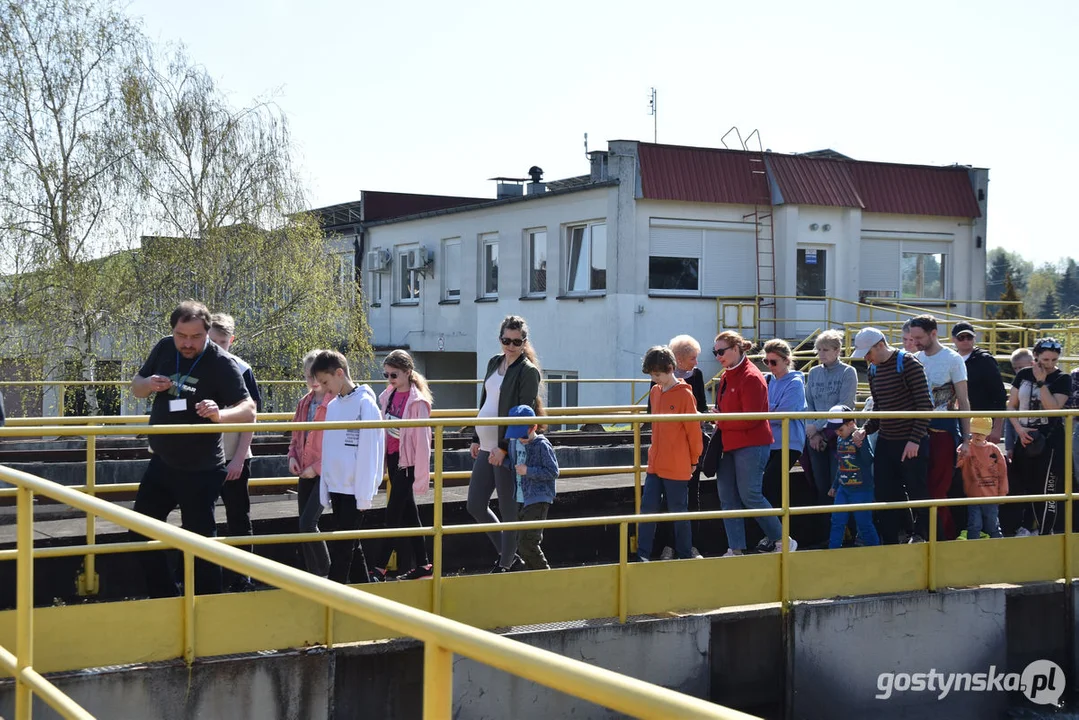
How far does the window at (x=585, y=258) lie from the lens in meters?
25.0

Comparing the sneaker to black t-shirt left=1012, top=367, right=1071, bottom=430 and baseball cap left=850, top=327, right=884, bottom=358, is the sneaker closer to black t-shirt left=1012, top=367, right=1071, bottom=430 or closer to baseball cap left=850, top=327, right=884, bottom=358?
baseball cap left=850, top=327, right=884, bottom=358

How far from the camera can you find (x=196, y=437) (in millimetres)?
6324

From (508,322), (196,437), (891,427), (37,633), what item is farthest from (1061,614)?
(37,633)

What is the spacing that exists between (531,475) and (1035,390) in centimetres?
487

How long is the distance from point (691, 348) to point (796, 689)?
2.49 meters

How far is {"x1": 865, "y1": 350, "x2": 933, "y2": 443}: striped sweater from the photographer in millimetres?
8367

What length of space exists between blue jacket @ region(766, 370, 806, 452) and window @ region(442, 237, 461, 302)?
823 inches

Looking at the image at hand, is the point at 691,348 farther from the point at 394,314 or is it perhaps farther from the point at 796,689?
the point at 394,314

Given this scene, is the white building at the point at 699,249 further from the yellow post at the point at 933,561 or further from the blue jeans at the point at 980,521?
the yellow post at the point at 933,561

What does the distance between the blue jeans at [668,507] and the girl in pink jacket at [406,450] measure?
57.5 inches

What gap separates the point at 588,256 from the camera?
2544 cm

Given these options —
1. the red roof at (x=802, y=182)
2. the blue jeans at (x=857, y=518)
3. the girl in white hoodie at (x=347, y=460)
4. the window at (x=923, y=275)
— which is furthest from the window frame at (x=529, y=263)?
the girl in white hoodie at (x=347, y=460)

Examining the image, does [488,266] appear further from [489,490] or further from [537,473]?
[537,473]

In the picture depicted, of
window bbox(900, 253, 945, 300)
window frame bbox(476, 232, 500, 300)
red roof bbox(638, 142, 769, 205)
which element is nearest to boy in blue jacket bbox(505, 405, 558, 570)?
red roof bbox(638, 142, 769, 205)
